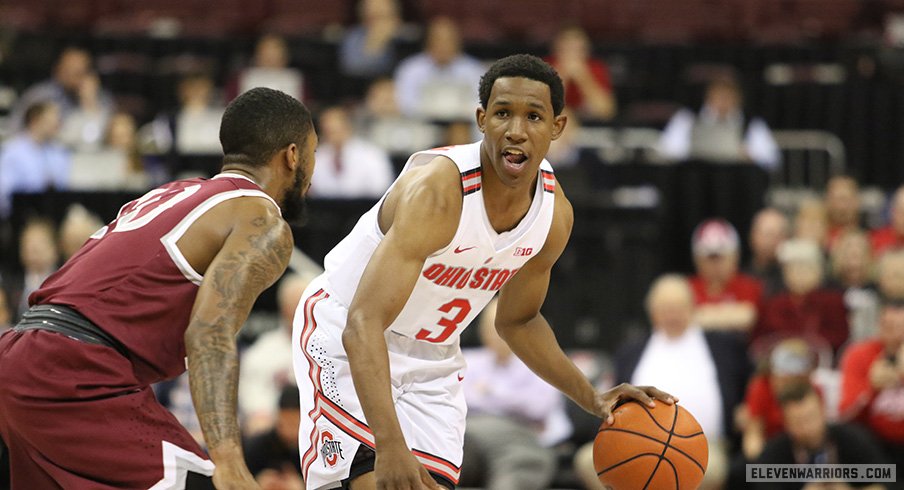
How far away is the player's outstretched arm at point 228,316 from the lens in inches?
142

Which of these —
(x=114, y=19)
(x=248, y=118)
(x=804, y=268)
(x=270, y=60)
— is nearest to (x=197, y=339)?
(x=248, y=118)

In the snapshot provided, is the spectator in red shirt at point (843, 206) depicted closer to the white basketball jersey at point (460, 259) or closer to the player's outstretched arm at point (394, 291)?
the white basketball jersey at point (460, 259)

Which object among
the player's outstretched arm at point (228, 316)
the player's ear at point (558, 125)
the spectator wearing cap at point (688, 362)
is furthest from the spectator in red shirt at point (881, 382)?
the player's outstretched arm at point (228, 316)

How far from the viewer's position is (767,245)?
10.2 m

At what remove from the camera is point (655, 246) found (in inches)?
403

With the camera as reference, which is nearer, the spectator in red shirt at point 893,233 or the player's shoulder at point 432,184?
the player's shoulder at point 432,184

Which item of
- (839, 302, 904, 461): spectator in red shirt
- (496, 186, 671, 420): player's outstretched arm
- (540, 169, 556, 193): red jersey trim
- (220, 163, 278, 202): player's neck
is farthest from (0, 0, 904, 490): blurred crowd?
(220, 163, 278, 202): player's neck

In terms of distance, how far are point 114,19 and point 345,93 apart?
433 centimetres

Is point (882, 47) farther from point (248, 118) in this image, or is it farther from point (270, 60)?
point (248, 118)

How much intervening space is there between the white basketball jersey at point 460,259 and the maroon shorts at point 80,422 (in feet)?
3.53

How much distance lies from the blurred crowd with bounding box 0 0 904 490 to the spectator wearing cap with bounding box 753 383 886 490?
1cm

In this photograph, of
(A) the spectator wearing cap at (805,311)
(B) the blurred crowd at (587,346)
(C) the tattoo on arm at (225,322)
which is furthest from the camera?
(A) the spectator wearing cap at (805,311)

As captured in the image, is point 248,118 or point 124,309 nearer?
point 124,309

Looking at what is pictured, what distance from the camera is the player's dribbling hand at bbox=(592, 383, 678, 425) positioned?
4914mm
